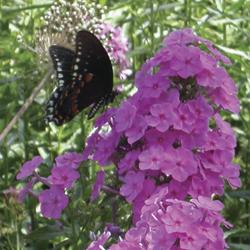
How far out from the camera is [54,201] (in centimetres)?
233

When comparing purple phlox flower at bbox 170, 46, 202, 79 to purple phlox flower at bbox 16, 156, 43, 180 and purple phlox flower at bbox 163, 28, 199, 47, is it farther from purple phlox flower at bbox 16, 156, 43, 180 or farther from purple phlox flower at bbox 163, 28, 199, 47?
purple phlox flower at bbox 16, 156, 43, 180

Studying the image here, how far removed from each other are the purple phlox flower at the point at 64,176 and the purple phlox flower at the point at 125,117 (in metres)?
0.20

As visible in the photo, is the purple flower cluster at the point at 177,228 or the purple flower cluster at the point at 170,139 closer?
the purple flower cluster at the point at 177,228

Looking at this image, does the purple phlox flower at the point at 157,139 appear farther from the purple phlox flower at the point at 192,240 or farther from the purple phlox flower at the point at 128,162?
the purple phlox flower at the point at 192,240

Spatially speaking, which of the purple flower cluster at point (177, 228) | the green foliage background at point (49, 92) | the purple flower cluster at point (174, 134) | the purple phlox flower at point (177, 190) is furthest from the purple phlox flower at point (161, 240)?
the green foliage background at point (49, 92)

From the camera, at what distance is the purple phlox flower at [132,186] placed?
2.14 m

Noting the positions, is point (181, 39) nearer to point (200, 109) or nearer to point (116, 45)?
point (200, 109)

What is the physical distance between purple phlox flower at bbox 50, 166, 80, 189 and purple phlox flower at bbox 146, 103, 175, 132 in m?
0.32

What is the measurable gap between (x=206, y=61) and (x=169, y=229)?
2.35ft

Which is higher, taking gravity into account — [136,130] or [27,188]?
[136,130]

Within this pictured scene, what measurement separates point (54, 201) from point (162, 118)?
1.43 feet

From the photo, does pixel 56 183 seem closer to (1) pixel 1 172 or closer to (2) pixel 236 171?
(2) pixel 236 171

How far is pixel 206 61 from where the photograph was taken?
2.24 metres

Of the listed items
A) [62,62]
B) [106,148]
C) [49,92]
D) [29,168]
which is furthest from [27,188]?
Answer: [49,92]
